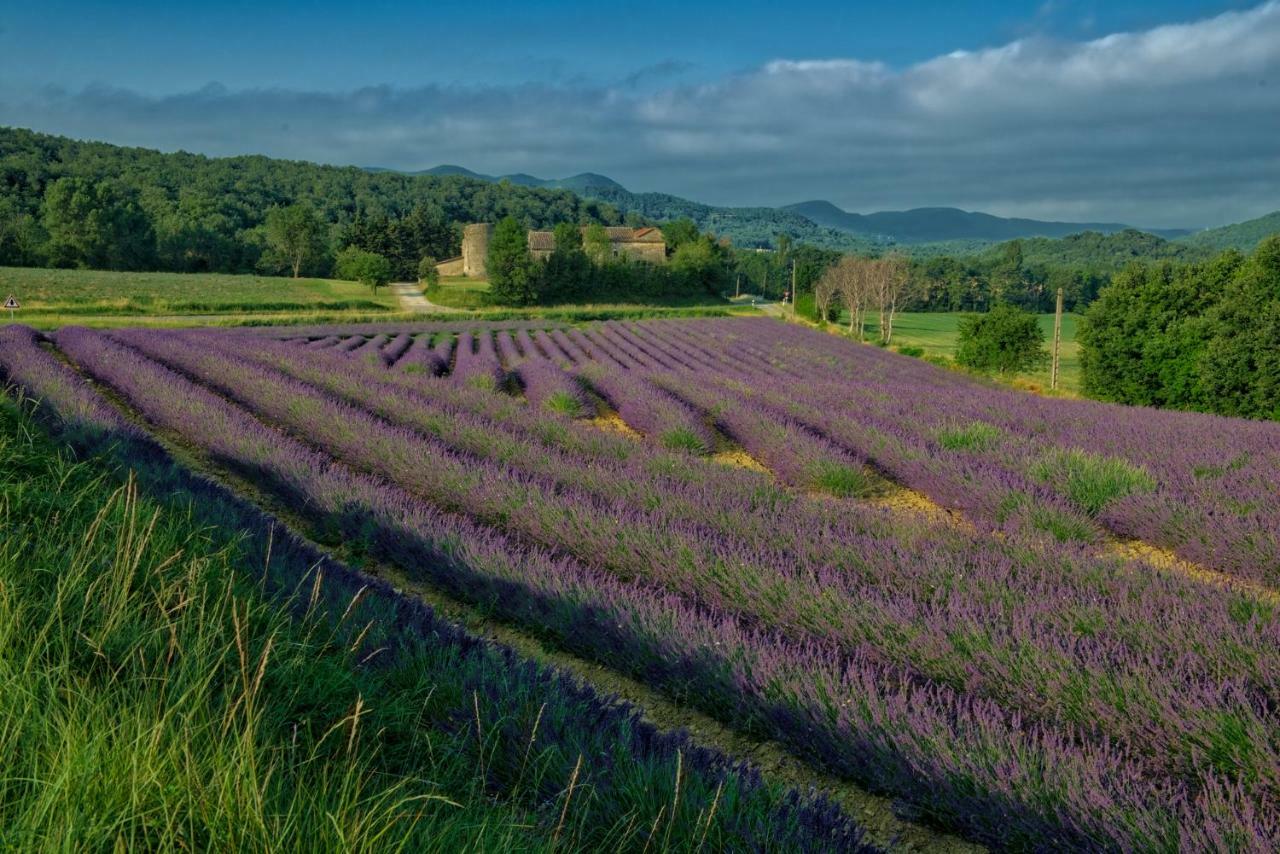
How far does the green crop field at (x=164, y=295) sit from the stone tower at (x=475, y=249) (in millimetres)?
24132

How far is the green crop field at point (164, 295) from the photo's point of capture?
35.1 metres

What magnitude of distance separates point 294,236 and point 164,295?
2611 centimetres

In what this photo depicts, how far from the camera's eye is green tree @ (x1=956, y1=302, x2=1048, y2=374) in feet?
103

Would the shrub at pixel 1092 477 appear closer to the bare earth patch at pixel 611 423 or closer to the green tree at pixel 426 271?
the bare earth patch at pixel 611 423

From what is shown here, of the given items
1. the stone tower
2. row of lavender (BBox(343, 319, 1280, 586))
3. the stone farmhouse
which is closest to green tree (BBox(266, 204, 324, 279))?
the stone farmhouse

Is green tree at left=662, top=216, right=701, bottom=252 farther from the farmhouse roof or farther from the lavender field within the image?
the lavender field

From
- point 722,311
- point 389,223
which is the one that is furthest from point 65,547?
point 389,223

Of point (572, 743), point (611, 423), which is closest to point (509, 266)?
point (611, 423)

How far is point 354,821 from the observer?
1.45 meters

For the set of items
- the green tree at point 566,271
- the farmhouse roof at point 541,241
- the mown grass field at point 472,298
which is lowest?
the mown grass field at point 472,298

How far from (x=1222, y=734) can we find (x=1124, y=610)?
86 cm

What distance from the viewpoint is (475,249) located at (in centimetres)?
7838

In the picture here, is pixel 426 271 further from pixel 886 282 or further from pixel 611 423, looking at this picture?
pixel 611 423

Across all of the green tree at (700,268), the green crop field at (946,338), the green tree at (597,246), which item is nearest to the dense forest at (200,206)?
the green tree at (597,246)
